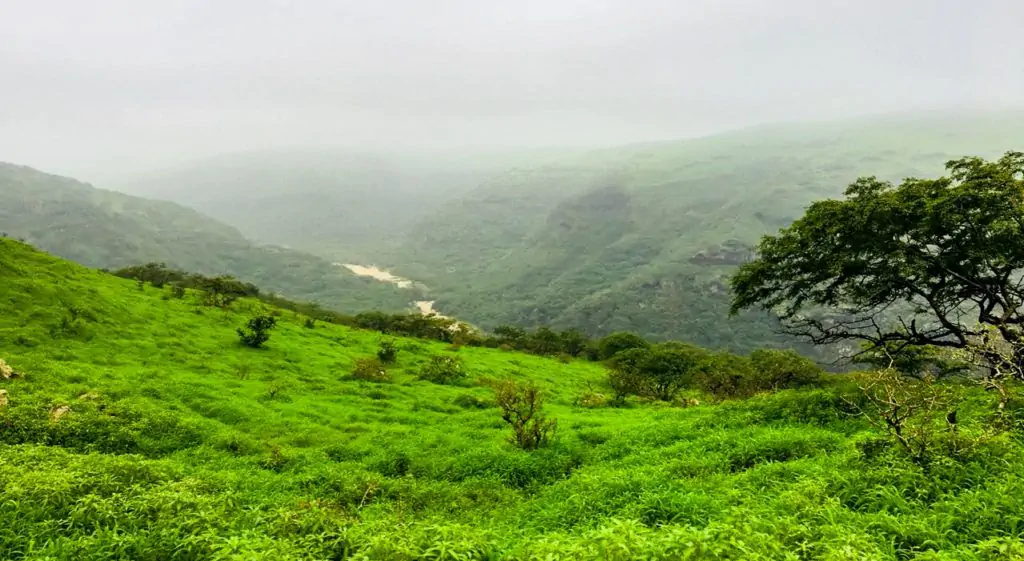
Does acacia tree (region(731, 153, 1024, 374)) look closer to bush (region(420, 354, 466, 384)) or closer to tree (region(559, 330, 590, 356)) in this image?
bush (region(420, 354, 466, 384))

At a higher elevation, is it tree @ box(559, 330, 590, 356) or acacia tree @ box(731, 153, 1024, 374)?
acacia tree @ box(731, 153, 1024, 374)

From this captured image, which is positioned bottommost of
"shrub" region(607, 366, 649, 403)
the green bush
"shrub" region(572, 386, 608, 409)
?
"shrub" region(607, 366, 649, 403)

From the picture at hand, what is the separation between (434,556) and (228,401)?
67.9ft

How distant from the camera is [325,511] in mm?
11781

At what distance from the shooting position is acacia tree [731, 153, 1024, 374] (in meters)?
23.7

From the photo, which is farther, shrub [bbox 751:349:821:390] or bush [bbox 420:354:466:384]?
bush [bbox 420:354:466:384]

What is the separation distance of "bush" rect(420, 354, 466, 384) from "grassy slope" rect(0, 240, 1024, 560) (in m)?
2.99

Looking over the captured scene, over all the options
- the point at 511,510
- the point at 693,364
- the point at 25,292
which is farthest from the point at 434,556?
the point at 693,364

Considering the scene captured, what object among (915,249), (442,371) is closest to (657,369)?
(442,371)

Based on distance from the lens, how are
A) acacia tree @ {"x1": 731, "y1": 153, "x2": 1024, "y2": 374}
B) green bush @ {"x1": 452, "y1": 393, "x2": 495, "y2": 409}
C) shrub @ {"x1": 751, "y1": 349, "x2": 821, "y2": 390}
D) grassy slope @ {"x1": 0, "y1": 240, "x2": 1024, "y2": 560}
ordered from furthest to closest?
shrub @ {"x1": 751, "y1": 349, "x2": 821, "y2": 390}
green bush @ {"x1": 452, "y1": 393, "x2": 495, "y2": 409}
acacia tree @ {"x1": 731, "y1": 153, "x2": 1024, "y2": 374}
grassy slope @ {"x1": 0, "y1": 240, "x2": 1024, "y2": 560}

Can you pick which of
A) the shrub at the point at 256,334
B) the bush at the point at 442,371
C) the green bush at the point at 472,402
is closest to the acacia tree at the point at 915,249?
the green bush at the point at 472,402

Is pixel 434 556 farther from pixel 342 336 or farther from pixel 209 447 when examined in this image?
pixel 342 336

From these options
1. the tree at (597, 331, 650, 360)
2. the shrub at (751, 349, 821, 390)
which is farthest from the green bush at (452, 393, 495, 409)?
the tree at (597, 331, 650, 360)

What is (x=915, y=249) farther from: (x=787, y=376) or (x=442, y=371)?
(x=442, y=371)
